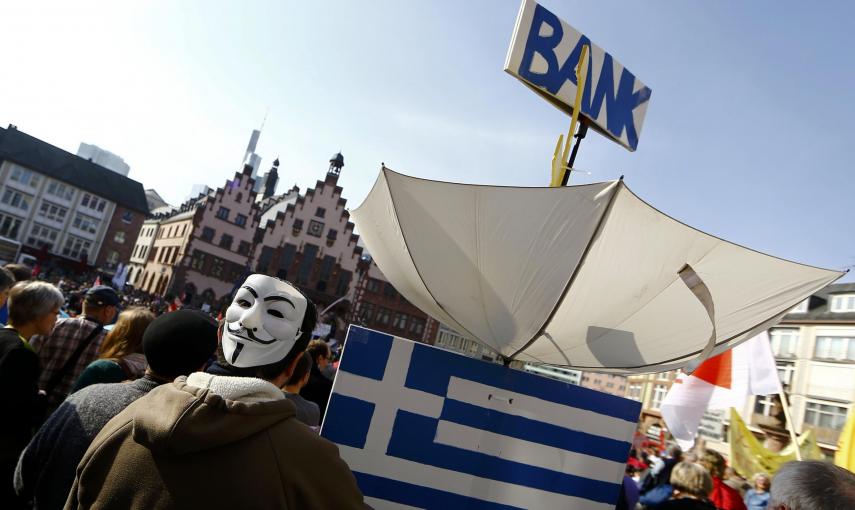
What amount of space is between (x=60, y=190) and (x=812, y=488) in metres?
71.9

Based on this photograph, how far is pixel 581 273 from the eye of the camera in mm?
2791

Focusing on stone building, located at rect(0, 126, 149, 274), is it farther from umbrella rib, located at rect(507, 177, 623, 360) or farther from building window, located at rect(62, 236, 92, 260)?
umbrella rib, located at rect(507, 177, 623, 360)

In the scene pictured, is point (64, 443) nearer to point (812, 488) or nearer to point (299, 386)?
point (299, 386)

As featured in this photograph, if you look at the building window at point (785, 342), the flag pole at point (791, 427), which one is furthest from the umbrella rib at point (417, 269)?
the building window at point (785, 342)

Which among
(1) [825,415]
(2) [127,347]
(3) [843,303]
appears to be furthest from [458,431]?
(3) [843,303]

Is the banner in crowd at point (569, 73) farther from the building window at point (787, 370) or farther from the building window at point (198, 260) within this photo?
the building window at point (198, 260)

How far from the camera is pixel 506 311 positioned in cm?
304

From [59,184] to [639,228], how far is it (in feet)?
233

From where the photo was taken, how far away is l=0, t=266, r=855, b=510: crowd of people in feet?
4.70

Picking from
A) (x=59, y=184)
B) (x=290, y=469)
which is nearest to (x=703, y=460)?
(x=290, y=469)

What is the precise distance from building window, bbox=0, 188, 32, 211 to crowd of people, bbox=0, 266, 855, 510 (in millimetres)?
65721

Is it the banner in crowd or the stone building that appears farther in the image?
Result: the stone building

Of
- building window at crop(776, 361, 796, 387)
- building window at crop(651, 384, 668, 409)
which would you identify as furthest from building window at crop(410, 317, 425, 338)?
building window at crop(776, 361, 796, 387)

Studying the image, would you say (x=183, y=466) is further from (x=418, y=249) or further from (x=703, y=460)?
(x=703, y=460)
